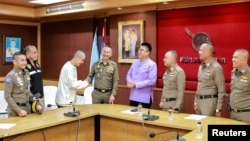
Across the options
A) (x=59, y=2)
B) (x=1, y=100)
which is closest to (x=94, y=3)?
(x=59, y=2)

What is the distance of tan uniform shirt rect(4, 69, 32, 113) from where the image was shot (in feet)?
11.0

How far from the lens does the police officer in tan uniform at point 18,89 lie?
3.36m

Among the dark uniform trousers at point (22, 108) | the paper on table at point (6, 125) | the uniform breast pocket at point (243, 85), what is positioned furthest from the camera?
the dark uniform trousers at point (22, 108)

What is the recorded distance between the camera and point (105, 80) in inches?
168

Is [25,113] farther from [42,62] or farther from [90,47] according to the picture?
[42,62]

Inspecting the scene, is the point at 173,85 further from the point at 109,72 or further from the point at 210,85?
the point at 109,72

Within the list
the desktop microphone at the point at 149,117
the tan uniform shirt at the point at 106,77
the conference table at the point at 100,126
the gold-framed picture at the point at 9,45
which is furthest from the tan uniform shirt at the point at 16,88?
the gold-framed picture at the point at 9,45

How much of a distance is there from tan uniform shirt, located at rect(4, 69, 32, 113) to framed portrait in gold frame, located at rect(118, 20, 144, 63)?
2562 millimetres

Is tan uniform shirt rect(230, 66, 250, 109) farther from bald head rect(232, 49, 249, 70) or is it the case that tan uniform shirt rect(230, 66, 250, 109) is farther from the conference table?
the conference table

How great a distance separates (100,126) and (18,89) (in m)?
1.10

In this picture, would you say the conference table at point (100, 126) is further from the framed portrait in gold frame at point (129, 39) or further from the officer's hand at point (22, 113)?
the framed portrait in gold frame at point (129, 39)

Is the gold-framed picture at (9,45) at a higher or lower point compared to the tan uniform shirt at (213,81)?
higher

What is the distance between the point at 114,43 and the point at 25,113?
3.07 meters

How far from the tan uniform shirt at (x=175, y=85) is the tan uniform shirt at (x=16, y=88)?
5.71ft
